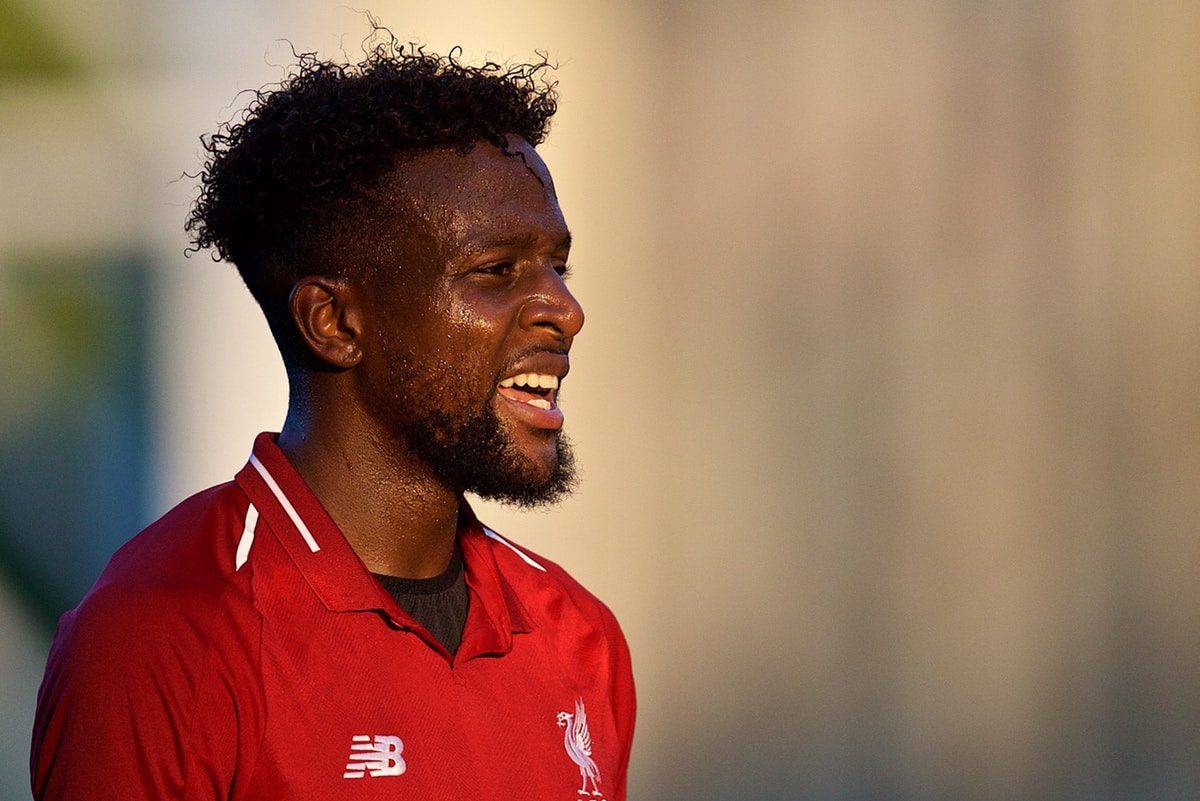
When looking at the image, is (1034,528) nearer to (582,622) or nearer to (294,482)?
(582,622)

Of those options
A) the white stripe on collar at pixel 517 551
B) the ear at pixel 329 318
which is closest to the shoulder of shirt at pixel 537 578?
the white stripe on collar at pixel 517 551

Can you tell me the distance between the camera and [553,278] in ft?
5.71

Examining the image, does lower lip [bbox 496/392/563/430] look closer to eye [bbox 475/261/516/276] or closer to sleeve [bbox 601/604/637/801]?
→ eye [bbox 475/261/516/276]

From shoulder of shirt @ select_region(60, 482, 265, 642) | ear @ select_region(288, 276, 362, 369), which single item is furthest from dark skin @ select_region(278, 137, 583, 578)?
shoulder of shirt @ select_region(60, 482, 265, 642)

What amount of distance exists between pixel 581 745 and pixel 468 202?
679 millimetres

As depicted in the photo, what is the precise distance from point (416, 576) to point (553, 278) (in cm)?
41

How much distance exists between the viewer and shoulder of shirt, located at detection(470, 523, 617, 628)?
188 cm

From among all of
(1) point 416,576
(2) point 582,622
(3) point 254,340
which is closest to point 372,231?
(1) point 416,576

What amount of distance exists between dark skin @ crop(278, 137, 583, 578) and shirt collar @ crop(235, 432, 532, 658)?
42 mm

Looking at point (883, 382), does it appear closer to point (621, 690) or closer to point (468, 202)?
point (621, 690)

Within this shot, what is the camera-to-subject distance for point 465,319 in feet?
5.46

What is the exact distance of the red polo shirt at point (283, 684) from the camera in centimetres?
137

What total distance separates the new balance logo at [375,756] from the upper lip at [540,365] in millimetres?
459

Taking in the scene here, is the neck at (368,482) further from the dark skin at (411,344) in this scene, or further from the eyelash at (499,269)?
the eyelash at (499,269)
